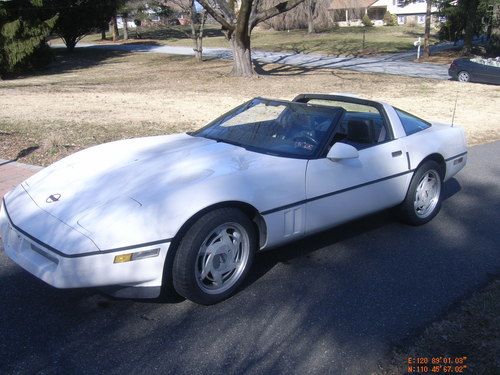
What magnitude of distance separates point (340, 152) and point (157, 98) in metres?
11.4

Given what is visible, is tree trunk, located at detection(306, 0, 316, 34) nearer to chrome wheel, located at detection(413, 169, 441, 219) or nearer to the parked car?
the parked car

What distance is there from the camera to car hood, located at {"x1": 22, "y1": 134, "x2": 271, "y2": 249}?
3088 millimetres

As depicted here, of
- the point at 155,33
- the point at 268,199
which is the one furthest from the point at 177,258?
the point at 155,33

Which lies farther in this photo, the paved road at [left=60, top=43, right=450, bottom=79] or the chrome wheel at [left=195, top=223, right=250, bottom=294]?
the paved road at [left=60, top=43, right=450, bottom=79]

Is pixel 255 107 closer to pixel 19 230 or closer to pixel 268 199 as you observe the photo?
pixel 268 199

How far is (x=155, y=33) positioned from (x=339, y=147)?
53.9m

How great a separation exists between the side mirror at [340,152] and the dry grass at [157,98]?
189 inches

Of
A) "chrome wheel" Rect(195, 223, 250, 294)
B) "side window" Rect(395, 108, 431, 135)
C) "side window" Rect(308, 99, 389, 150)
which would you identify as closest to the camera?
"chrome wheel" Rect(195, 223, 250, 294)

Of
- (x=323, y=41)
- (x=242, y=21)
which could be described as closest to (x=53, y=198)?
(x=242, y=21)

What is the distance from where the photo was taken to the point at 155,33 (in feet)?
178

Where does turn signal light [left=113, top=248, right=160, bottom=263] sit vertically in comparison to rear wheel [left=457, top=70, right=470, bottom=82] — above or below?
above

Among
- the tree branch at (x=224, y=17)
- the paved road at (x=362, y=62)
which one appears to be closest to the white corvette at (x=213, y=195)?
the tree branch at (x=224, y=17)

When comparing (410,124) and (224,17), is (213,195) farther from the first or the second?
(224,17)

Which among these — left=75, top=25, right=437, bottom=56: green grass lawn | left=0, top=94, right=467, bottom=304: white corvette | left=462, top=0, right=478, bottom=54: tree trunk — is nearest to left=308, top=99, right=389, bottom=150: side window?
left=0, top=94, right=467, bottom=304: white corvette
